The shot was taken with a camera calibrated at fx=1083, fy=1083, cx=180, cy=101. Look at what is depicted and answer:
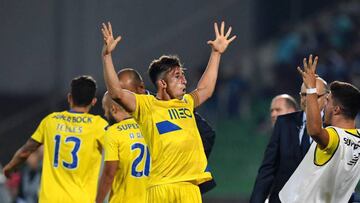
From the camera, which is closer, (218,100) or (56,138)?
(56,138)

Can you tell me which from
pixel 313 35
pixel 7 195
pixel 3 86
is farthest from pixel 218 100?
pixel 7 195

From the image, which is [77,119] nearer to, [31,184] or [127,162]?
[127,162]

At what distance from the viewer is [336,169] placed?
7.99m

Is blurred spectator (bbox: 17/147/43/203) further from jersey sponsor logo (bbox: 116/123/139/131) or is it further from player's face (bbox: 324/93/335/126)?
player's face (bbox: 324/93/335/126)

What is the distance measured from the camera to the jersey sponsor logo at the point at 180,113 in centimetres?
843

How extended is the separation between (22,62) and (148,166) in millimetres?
10457

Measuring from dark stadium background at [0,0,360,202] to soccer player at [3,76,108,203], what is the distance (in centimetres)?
808

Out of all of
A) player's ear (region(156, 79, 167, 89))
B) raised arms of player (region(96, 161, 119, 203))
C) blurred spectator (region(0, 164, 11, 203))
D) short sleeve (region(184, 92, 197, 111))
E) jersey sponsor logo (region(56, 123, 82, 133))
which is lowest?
blurred spectator (region(0, 164, 11, 203))

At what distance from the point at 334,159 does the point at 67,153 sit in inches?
125

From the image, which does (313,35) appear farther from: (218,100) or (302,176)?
(302,176)

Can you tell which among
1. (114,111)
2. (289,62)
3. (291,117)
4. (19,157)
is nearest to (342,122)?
(291,117)

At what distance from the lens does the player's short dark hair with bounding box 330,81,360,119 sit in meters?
8.01

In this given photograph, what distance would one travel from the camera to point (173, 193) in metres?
8.38

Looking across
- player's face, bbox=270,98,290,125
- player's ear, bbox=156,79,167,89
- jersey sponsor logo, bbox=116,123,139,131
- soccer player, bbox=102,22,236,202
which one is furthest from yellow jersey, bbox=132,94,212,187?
player's face, bbox=270,98,290,125
